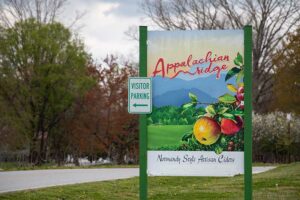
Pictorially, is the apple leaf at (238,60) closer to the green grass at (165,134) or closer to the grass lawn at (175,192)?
the green grass at (165,134)

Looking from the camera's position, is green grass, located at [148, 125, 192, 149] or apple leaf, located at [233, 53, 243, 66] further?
green grass, located at [148, 125, 192, 149]

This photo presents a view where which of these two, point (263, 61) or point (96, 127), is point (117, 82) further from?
point (263, 61)

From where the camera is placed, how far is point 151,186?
2109 cm

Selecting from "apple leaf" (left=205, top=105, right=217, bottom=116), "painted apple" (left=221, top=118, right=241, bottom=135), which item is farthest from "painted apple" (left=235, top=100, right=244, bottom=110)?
"apple leaf" (left=205, top=105, right=217, bottom=116)

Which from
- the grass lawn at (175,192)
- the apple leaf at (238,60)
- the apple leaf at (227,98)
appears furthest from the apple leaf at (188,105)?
the grass lawn at (175,192)

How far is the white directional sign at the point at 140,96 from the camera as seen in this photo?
11.0m

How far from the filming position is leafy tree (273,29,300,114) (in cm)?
3934

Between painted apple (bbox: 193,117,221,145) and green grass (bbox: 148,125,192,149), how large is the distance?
15 cm

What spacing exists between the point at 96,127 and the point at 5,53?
379 inches

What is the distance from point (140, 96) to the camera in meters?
11.1

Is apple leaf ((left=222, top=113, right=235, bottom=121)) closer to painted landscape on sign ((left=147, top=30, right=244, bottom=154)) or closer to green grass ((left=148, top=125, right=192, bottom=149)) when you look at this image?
painted landscape on sign ((left=147, top=30, right=244, bottom=154))

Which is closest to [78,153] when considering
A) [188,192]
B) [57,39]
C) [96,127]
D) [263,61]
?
[96,127]

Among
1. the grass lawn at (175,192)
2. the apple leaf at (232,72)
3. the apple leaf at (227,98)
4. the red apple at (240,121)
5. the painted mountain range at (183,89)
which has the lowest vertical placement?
the grass lawn at (175,192)

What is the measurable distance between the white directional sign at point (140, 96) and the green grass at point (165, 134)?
1.44 feet
